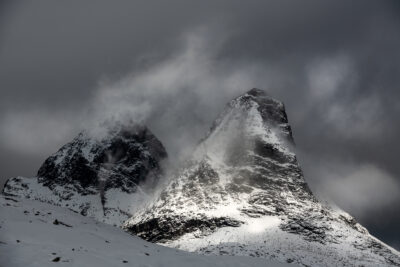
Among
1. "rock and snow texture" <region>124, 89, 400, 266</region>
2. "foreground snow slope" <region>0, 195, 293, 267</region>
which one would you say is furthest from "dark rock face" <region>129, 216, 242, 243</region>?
"foreground snow slope" <region>0, 195, 293, 267</region>

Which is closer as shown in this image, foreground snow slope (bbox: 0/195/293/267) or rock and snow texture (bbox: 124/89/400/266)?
foreground snow slope (bbox: 0/195/293/267)

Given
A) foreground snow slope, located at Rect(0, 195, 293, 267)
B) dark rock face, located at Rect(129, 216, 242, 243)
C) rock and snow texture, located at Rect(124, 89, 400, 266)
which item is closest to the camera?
foreground snow slope, located at Rect(0, 195, 293, 267)

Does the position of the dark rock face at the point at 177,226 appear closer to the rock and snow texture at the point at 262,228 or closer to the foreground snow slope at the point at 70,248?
the rock and snow texture at the point at 262,228

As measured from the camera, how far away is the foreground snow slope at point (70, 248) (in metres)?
22.2

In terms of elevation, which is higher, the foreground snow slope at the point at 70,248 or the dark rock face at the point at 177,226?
the dark rock face at the point at 177,226

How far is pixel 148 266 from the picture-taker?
2464 cm

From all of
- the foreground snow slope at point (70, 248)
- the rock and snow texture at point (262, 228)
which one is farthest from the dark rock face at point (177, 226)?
the foreground snow slope at point (70, 248)

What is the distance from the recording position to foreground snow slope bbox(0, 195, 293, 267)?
22.2 m

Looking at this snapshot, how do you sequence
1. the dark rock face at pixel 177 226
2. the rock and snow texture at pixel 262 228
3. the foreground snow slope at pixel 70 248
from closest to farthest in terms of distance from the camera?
the foreground snow slope at pixel 70 248 → the rock and snow texture at pixel 262 228 → the dark rock face at pixel 177 226

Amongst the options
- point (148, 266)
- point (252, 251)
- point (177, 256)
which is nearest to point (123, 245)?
point (177, 256)

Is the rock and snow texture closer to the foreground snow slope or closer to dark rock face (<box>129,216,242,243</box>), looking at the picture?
dark rock face (<box>129,216,242,243</box>)

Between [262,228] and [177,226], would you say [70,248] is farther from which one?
[177,226]

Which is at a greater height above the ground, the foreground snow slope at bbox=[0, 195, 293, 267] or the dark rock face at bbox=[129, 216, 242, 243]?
the dark rock face at bbox=[129, 216, 242, 243]

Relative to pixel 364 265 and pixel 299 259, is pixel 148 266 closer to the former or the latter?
pixel 299 259
